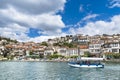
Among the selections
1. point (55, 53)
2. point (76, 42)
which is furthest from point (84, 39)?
point (55, 53)

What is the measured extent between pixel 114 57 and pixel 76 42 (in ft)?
222

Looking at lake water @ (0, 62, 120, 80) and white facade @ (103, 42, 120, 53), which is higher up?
white facade @ (103, 42, 120, 53)

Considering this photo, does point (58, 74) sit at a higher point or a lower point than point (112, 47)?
lower

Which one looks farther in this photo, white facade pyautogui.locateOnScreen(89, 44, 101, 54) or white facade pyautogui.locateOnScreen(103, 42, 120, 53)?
white facade pyautogui.locateOnScreen(89, 44, 101, 54)

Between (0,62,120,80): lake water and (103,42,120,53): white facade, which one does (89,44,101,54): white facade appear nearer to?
(103,42,120,53): white facade

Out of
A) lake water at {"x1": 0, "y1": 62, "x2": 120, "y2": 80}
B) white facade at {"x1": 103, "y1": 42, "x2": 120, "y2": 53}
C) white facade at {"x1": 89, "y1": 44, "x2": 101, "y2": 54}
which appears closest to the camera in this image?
lake water at {"x1": 0, "y1": 62, "x2": 120, "y2": 80}

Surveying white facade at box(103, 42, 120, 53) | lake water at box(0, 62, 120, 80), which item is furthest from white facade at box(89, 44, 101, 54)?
lake water at box(0, 62, 120, 80)

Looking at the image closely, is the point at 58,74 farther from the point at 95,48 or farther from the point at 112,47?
the point at 95,48

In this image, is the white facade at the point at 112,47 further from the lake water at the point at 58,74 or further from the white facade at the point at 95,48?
the lake water at the point at 58,74

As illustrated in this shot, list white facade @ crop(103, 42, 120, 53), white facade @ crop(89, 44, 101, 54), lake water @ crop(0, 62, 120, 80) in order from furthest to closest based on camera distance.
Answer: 1. white facade @ crop(89, 44, 101, 54)
2. white facade @ crop(103, 42, 120, 53)
3. lake water @ crop(0, 62, 120, 80)

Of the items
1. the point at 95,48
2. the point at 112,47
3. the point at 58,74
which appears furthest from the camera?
the point at 95,48

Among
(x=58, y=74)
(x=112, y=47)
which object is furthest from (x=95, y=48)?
(x=58, y=74)

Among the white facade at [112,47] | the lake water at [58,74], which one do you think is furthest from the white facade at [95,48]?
the lake water at [58,74]

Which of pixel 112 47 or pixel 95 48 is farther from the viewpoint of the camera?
pixel 95 48
